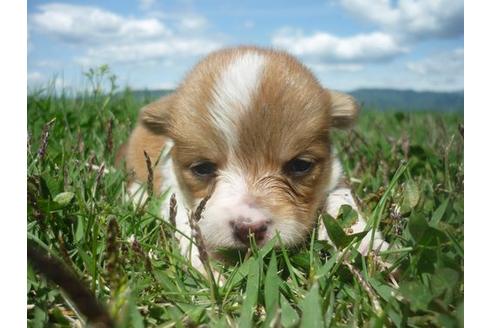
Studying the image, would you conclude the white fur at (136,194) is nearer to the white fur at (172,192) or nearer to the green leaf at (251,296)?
the white fur at (172,192)

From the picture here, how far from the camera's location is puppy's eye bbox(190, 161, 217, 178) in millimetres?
2514

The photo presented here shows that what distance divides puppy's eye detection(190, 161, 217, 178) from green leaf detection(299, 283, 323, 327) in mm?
1024

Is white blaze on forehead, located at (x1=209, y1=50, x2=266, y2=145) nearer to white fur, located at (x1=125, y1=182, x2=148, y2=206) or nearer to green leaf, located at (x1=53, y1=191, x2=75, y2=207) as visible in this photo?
white fur, located at (x1=125, y1=182, x2=148, y2=206)

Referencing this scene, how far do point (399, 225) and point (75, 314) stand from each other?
4.22ft

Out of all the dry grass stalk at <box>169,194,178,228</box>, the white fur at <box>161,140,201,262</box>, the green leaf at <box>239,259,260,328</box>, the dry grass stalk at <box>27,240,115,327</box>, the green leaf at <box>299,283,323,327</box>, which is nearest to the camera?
the dry grass stalk at <box>27,240,115,327</box>

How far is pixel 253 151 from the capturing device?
94.7 inches

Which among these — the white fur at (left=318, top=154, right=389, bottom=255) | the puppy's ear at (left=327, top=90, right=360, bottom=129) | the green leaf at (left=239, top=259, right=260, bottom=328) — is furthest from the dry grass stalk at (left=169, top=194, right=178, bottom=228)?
the puppy's ear at (left=327, top=90, right=360, bottom=129)

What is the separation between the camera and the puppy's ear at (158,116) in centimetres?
297

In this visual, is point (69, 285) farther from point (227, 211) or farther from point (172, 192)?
point (172, 192)

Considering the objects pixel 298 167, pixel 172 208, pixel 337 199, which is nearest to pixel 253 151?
pixel 298 167

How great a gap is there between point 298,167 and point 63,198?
1.06 m
